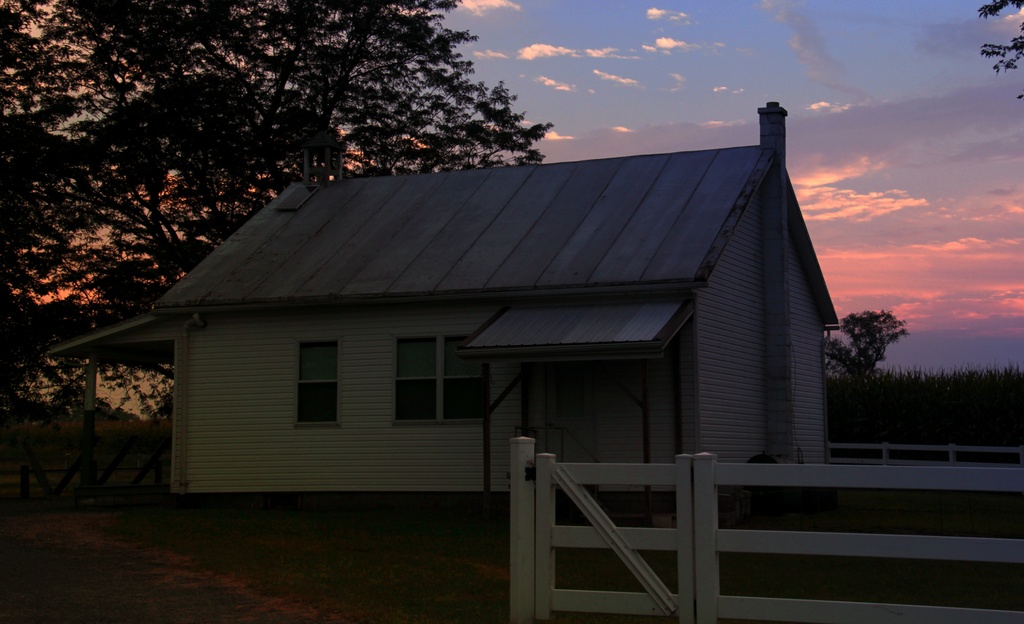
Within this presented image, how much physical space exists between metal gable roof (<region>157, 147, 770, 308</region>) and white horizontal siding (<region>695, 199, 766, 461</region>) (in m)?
0.90

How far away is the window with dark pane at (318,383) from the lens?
771 inches

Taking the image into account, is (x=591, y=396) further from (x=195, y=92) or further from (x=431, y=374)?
(x=195, y=92)

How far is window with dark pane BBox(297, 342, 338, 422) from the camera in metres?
19.6

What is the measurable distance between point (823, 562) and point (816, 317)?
40.1 feet

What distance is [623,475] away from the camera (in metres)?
7.51

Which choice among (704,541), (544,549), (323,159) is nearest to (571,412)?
(544,549)

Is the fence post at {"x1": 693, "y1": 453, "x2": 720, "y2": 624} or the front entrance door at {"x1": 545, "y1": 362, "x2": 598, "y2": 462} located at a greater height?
the front entrance door at {"x1": 545, "y1": 362, "x2": 598, "y2": 462}

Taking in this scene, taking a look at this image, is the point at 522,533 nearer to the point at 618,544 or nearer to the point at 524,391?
the point at 618,544

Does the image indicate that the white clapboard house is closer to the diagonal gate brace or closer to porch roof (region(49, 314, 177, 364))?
porch roof (region(49, 314, 177, 364))

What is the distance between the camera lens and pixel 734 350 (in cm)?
1894

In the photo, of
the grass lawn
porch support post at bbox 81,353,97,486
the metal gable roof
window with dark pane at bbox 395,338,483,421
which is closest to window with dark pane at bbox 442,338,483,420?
window with dark pane at bbox 395,338,483,421

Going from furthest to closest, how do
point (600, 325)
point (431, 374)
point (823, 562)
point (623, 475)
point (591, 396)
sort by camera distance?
point (431, 374) → point (591, 396) → point (600, 325) → point (823, 562) → point (623, 475)

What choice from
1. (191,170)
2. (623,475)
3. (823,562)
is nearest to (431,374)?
(823,562)

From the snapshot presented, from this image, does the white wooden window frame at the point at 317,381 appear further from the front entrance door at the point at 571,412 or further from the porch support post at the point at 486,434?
the front entrance door at the point at 571,412
